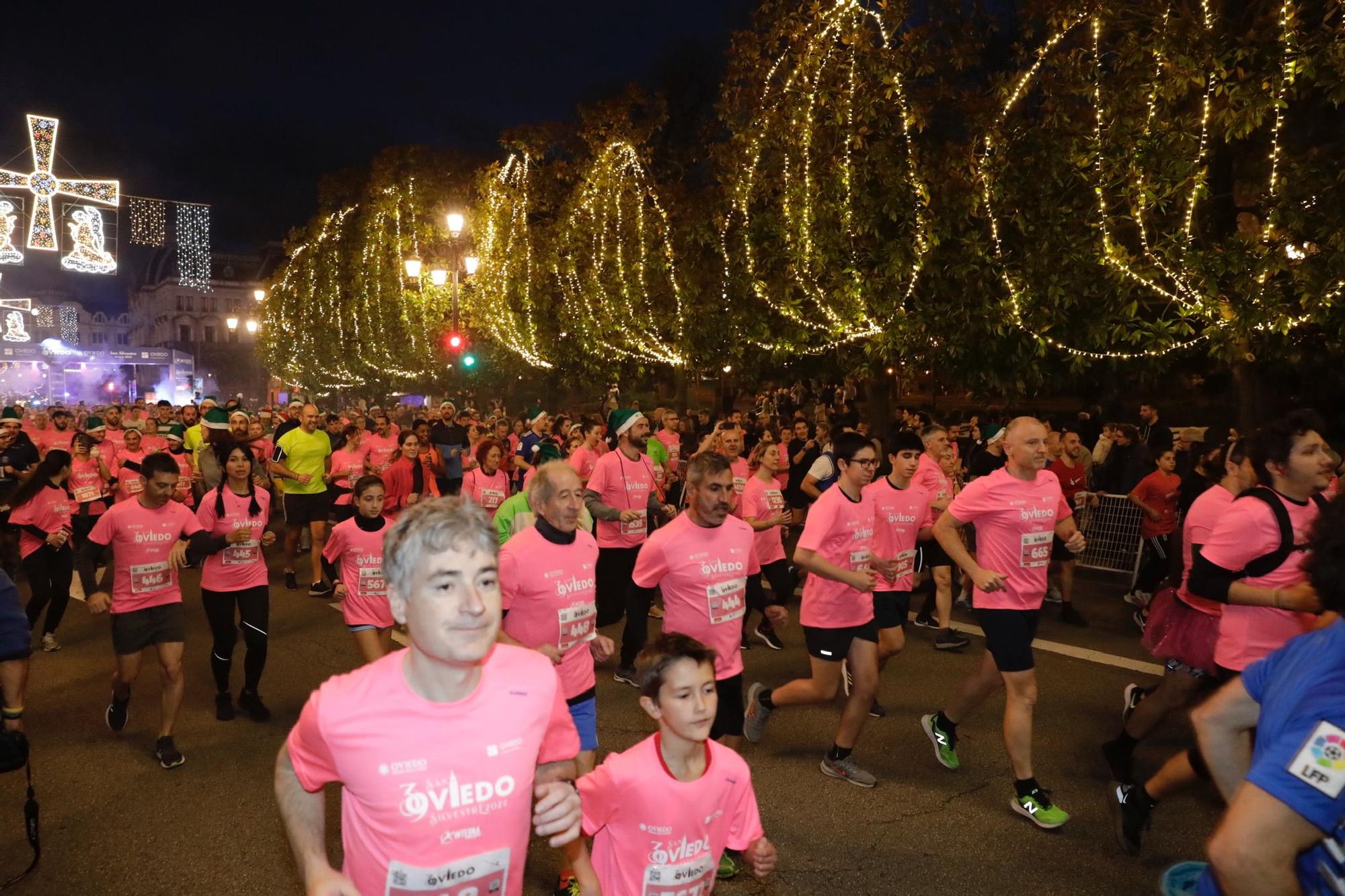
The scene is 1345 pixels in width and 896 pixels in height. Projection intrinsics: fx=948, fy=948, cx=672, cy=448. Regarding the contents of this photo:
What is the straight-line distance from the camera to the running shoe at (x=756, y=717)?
5715 mm

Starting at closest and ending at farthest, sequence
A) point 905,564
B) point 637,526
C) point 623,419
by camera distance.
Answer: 1. point 905,564
2. point 637,526
3. point 623,419

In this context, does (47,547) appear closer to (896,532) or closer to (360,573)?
(360,573)

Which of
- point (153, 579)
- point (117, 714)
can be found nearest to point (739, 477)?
point (153, 579)

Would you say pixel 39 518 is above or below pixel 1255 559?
below

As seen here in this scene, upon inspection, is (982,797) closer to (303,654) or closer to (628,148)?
(303,654)

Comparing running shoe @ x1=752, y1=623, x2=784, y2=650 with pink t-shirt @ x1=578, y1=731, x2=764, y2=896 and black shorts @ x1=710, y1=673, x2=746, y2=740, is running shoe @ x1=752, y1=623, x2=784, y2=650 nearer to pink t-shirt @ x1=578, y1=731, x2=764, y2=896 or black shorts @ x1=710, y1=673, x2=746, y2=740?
black shorts @ x1=710, y1=673, x2=746, y2=740

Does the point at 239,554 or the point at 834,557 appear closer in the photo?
the point at 834,557

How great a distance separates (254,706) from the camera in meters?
6.63

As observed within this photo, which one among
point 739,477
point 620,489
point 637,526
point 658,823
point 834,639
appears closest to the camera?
point 658,823

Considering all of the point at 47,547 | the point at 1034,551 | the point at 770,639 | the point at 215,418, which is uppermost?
the point at 215,418

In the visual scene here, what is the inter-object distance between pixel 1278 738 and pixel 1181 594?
11.5 feet

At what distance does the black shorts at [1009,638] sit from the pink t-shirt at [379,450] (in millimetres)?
8912

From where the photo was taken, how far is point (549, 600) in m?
4.32

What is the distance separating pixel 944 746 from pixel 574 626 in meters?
2.54
